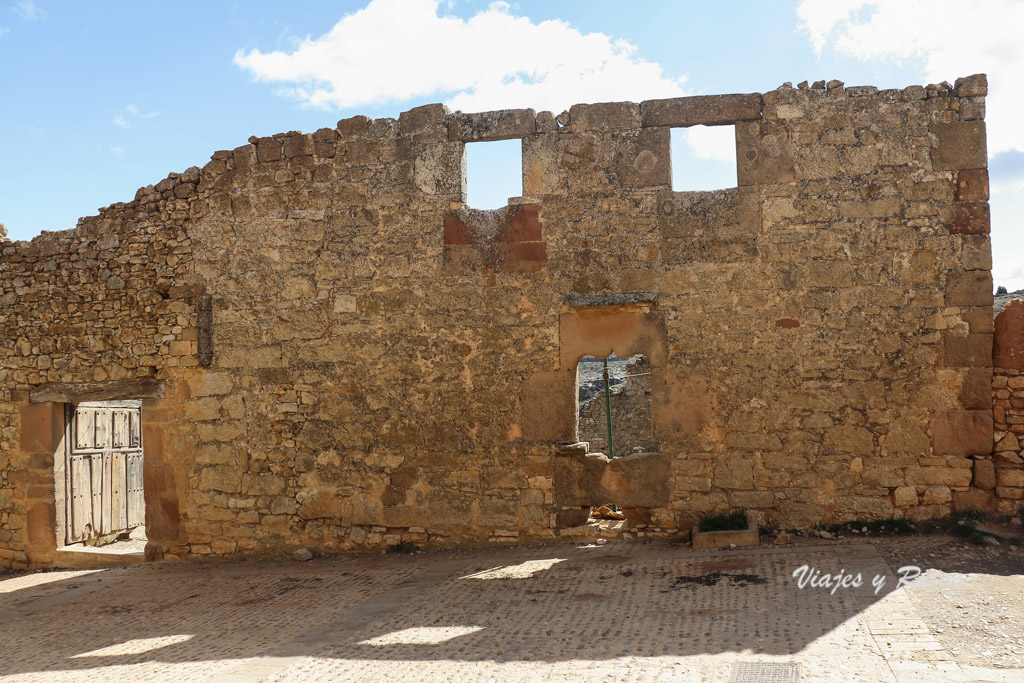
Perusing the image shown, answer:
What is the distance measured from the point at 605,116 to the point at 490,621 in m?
4.38

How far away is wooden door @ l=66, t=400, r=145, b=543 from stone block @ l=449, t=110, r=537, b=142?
512 centimetres

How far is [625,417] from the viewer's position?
11.5 metres

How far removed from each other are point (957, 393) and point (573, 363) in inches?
124

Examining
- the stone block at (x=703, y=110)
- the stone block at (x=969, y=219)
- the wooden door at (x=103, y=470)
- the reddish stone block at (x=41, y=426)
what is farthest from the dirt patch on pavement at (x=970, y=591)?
the wooden door at (x=103, y=470)

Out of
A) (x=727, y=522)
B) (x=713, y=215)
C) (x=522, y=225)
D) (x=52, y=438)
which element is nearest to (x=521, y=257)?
(x=522, y=225)

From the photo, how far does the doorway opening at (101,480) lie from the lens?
319 inches

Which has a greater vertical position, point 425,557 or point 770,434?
point 770,434

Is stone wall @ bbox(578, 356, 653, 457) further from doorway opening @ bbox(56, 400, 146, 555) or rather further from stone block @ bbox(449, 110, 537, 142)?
doorway opening @ bbox(56, 400, 146, 555)

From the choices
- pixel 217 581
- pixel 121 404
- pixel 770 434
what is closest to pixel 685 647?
pixel 770 434

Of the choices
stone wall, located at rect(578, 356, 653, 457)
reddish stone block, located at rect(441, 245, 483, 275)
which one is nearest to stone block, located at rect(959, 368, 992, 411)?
reddish stone block, located at rect(441, 245, 483, 275)

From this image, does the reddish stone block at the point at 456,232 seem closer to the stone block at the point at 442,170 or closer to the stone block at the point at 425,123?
the stone block at the point at 442,170

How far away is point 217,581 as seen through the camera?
6.64m

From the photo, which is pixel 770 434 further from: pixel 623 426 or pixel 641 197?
→ pixel 623 426

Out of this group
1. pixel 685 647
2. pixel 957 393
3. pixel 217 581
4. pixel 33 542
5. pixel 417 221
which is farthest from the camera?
pixel 33 542
